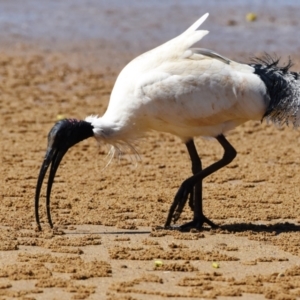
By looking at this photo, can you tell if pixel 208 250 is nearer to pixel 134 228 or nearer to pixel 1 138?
pixel 134 228

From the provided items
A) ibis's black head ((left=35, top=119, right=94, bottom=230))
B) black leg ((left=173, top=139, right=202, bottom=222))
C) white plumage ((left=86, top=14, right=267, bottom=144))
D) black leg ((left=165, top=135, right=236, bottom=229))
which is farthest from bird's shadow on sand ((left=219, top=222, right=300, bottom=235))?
ibis's black head ((left=35, top=119, right=94, bottom=230))

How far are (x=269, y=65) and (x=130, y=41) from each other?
11.7m

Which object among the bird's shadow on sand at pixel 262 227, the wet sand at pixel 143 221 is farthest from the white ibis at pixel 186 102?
the wet sand at pixel 143 221

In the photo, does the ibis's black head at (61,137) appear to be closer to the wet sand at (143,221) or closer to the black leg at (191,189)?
the wet sand at (143,221)

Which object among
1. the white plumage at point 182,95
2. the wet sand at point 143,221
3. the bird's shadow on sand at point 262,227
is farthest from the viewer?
the bird's shadow on sand at point 262,227

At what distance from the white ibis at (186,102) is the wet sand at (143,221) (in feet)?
1.26

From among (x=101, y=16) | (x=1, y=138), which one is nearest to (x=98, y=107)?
(x=1, y=138)

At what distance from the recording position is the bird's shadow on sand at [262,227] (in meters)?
8.38

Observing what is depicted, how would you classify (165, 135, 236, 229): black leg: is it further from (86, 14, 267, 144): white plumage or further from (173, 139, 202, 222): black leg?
(86, 14, 267, 144): white plumage

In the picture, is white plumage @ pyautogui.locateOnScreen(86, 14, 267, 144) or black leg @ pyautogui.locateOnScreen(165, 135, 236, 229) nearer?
white plumage @ pyautogui.locateOnScreen(86, 14, 267, 144)

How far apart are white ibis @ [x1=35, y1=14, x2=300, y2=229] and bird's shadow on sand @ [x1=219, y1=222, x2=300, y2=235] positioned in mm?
206

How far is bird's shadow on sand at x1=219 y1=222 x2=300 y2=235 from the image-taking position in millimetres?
8375

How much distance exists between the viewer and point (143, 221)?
8.68 meters

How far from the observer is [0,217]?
340 inches
